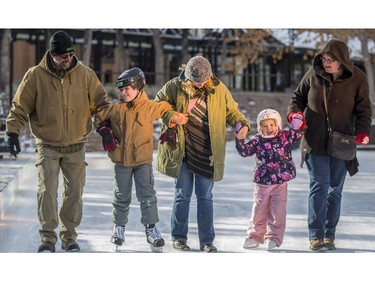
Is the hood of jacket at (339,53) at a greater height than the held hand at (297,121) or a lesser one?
greater

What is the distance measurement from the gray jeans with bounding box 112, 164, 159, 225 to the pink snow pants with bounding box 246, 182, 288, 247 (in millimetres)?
648

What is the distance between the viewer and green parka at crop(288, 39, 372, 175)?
4945 millimetres

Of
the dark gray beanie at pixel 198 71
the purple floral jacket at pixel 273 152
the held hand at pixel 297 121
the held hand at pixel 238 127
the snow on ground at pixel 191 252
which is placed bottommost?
the snow on ground at pixel 191 252

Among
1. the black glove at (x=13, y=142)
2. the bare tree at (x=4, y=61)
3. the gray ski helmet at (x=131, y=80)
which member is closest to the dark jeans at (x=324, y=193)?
the gray ski helmet at (x=131, y=80)

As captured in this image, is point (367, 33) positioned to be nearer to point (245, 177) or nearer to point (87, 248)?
point (245, 177)

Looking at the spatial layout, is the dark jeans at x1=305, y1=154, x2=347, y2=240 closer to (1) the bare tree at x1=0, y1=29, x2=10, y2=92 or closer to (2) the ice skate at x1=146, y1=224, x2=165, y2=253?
(2) the ice skate at x1=146, y1=224, x2=165, y2=253

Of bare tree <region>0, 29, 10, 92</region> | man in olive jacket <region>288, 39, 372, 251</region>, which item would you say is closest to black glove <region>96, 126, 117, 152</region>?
man in olive jacket <region>288, 39, 372, 251</region>

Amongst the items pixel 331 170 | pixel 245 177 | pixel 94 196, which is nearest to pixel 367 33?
pixel 245 177

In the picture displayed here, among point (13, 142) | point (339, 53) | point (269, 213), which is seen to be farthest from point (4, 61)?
point (339, 53)

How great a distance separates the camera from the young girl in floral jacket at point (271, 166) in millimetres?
4918

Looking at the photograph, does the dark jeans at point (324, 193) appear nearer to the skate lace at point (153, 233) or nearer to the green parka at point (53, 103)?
the skate lace at point (153, 233)

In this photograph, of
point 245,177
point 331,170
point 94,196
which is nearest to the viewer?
point 331,170
